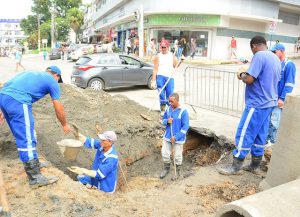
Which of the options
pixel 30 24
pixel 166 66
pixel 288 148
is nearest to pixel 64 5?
pixel 30 24

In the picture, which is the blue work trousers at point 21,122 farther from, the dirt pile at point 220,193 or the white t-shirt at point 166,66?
the white t-shirt at point 166,66

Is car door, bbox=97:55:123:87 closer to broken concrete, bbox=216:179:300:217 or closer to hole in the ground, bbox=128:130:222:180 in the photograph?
hole in the ground, bbox=128:130:222:180

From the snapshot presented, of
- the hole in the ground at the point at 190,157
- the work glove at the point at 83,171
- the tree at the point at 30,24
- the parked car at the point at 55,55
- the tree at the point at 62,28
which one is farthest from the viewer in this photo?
the tree at the point at 30,24

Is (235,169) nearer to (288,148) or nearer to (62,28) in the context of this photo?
(288,148)

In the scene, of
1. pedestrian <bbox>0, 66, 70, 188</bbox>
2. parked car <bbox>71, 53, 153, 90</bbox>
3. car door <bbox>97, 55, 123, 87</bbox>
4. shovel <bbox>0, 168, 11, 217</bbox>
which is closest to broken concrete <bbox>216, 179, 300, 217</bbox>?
shovel <bbox>0, 168, 11, 217</bbox>

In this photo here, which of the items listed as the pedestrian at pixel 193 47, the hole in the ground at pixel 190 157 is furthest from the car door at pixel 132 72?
the pedestrian at pixel 193 47

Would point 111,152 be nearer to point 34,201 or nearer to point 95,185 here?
point 95,185

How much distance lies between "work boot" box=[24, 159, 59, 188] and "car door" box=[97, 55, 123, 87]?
9.22 m

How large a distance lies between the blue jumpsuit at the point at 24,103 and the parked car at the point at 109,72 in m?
8.75

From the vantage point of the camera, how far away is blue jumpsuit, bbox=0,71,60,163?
422cm

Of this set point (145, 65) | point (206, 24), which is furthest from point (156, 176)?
point (206, 24)

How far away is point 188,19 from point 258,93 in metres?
21.3

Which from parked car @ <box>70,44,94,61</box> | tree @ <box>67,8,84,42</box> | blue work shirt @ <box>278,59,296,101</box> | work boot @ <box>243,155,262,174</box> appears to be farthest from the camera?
tree @ <box>67,8,84,42</box>

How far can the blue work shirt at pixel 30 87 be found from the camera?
426 cm
